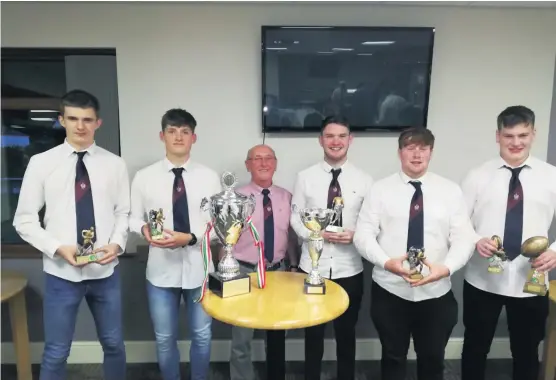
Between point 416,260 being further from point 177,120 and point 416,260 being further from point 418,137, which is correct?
point 177,120

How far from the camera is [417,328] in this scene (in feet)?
7.68

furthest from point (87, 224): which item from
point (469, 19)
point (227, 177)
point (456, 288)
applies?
point (469, 19)

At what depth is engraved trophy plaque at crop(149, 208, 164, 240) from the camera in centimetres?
232

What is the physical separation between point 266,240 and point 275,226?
94 millimetres

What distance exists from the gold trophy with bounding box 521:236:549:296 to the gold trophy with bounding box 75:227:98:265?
82.1 inches

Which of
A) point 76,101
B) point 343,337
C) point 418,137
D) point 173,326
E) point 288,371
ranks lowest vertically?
point 288,371

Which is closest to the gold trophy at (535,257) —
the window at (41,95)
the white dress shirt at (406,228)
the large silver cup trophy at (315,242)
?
the white dress shirt at (406,228)

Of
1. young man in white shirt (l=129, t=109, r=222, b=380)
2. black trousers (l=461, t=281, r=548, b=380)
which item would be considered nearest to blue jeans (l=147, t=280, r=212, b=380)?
young man in white shirt (l=129, t=109, r=222, b=380)

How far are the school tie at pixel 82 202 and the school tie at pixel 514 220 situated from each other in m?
2.10

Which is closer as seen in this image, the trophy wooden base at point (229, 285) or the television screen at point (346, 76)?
the trophy wooden base at point (229, 285)

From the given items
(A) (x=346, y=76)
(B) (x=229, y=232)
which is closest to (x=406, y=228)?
(B) (x=229, y=232)

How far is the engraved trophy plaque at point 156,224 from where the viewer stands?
232 cm

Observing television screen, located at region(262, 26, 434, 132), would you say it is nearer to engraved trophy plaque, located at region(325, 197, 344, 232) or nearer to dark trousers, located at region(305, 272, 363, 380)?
engraved trophy plaque, located at region(325, 197, 344, 232)

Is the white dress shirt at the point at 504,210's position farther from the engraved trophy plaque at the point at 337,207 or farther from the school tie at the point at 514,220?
the engraved trophy plaque at the point at 337,207
